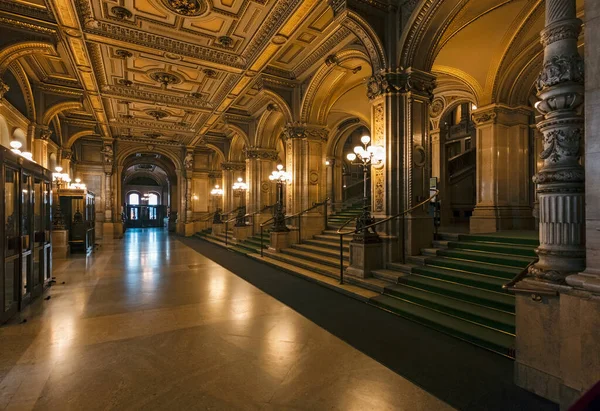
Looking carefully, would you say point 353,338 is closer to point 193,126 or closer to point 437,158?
point 437,158

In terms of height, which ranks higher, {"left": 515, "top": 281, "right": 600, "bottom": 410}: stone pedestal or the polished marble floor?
{"left": 515, "top": 281, "right": 600, "bottom": 410}: stone pedestal

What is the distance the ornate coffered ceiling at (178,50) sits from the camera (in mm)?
7137

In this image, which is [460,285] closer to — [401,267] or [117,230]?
[401,267]

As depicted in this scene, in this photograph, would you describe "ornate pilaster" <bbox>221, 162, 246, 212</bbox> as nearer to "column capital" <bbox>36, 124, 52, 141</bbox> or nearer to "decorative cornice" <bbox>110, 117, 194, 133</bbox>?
"decorative cornice" <bbox>110, 117, 194, 133</bbox>

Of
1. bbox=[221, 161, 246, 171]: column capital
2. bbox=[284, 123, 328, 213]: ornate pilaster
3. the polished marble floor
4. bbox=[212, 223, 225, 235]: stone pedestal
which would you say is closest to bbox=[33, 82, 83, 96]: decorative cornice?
bbox=[221, 161, 246, 171]: column capital

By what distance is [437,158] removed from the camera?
39.8ft

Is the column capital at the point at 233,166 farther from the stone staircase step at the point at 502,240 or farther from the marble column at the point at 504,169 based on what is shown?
the stone staircase step at the point at 502,240

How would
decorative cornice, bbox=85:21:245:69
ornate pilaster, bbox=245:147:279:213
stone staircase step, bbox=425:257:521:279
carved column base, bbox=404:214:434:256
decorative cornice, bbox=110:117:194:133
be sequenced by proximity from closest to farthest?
1. stone staircase step, bbox=425:257:521:279
2. carved column base, bbox=404:214:434:256
3. decorative cornice, bbox=85:21:245:69
4. ornate pilaster, bbox=245:147:279:213
5. decorative cornice, bbox=110:117:194:133

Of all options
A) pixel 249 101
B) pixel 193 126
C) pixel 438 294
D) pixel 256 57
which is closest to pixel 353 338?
pixel 438 294

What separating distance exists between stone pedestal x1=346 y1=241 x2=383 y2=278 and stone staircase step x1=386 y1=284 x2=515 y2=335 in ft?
2.76

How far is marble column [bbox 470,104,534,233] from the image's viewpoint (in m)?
8.68

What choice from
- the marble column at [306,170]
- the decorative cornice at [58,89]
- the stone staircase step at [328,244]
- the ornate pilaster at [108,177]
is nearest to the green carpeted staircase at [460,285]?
the stone staircase step at [328,244]

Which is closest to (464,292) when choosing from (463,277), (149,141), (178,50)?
(463,277)

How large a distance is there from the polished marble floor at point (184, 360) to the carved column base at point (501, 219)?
651 cm
